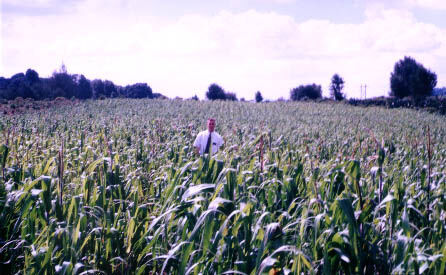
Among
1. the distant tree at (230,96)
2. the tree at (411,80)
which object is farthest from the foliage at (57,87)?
the tree at (411,80)

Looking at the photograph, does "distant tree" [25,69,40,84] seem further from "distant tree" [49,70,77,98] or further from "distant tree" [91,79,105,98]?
"distant tree" [91,79,105,98]

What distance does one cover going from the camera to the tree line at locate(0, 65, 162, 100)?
144 ft

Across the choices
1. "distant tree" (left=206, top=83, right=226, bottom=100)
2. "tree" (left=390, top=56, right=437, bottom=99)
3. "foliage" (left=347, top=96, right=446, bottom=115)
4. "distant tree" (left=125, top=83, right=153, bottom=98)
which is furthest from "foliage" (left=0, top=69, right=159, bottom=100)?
"tree" (left=390, top=56, right=437, bottom=99)

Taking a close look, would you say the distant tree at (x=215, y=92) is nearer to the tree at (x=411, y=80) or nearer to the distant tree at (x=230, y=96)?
the distant tree at (x=230, y=96)

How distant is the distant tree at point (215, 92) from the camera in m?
68.8

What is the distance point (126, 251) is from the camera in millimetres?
3090

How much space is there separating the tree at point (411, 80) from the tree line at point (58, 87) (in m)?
48.4

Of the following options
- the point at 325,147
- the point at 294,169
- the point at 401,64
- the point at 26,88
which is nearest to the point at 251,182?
the point at 294,169

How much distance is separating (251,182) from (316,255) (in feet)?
6.08

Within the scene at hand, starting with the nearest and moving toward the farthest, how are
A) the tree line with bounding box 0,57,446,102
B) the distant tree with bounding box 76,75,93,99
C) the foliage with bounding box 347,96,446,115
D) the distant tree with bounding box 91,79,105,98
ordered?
the foliage with bounding box 347,96,446,115 < the tree line with bounding box 0,57,446,102 < the distant tree with bounding box 76,75,93,99 < the distant tree with bounding box 91,79,105,98

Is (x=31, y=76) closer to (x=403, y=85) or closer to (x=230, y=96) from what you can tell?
(x=230, y=96)

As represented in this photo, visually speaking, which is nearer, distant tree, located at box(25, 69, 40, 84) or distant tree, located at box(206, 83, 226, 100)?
distant tree, located at box(25, 69, 40, 84)

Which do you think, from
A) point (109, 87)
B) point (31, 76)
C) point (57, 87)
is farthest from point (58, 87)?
point (109, 87)

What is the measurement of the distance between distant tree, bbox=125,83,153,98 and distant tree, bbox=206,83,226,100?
618 inches
